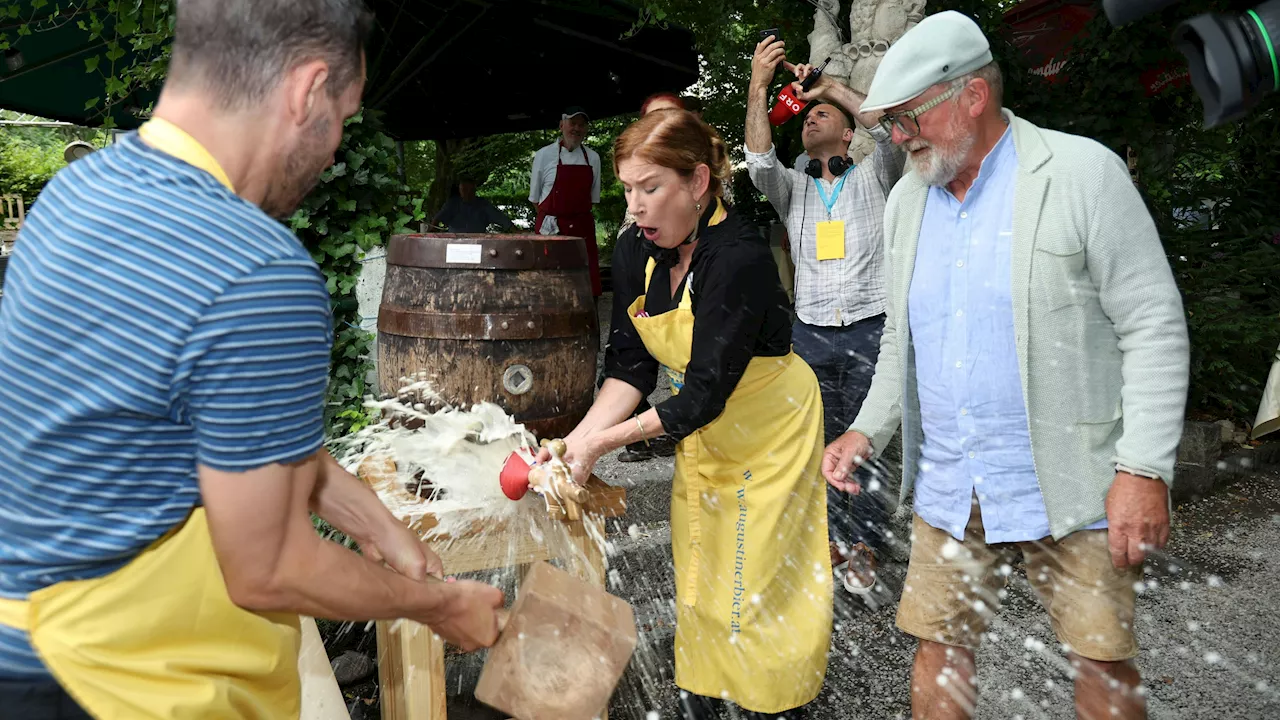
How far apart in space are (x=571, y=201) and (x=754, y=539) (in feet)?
17.8

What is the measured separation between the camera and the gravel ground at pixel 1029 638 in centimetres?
329

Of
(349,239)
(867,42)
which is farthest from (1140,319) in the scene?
(867,42)

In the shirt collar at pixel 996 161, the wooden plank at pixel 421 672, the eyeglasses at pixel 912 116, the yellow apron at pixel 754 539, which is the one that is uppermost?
the eyeglasses at pixel 912 116

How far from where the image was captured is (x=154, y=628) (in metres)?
1.14

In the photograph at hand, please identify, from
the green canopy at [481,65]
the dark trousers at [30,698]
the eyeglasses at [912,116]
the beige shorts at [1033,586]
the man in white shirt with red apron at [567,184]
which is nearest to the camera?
the dark trousers at [30,698]

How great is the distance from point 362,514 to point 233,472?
640 mm

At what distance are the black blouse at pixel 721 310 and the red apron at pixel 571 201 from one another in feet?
15.9

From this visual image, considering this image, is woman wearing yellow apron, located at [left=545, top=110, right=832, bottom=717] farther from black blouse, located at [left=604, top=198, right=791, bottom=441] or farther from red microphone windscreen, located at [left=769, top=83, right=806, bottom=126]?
red microphone windscreen, located at [left=769, top=83, right=806, bottom=126]

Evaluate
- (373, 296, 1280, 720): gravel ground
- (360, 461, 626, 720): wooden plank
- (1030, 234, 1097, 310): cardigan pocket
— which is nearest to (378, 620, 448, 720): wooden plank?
(360, 461, 626, 720): wooden plank

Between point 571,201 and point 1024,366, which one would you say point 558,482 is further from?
point 571,201

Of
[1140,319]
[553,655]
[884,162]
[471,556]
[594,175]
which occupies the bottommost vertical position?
[471,556]

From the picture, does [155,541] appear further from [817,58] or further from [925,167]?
[817,58]

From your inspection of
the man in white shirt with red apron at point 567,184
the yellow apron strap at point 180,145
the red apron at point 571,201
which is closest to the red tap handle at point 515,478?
the yellow apron strap at point 180,145

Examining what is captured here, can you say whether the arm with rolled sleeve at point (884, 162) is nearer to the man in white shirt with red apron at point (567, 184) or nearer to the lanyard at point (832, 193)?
the lanyard at point (832, 193)
